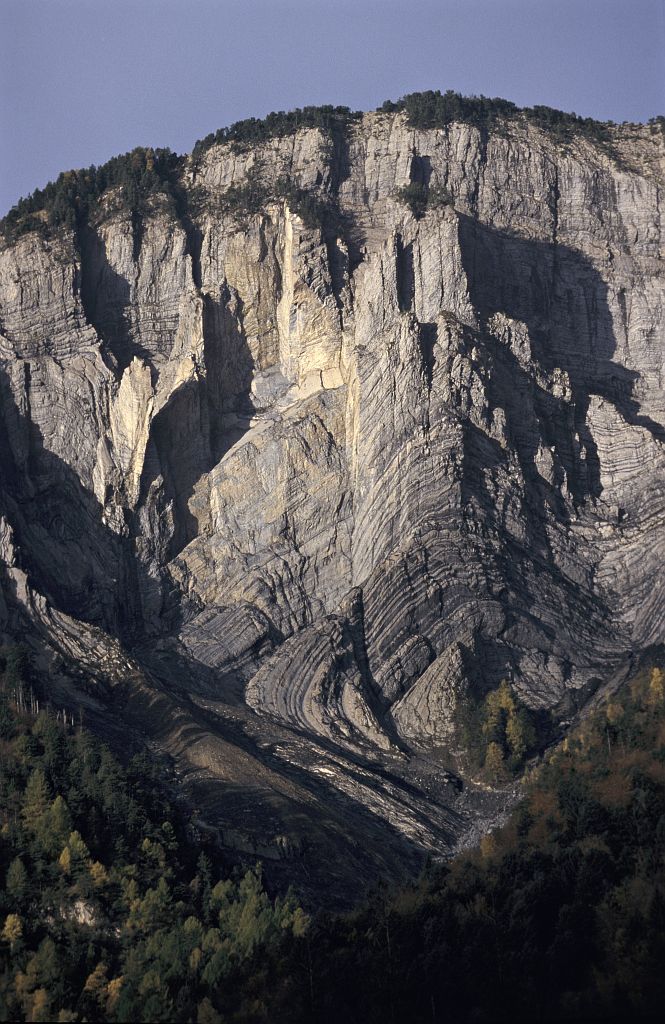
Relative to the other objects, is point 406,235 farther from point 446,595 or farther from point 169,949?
point 169,949

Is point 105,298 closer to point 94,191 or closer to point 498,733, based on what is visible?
point 94,191

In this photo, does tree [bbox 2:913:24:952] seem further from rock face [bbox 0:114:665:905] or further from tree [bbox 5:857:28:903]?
rock face [bbox 0:114:665:905]

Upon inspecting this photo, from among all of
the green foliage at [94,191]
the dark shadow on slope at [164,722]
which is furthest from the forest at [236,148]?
the dark shadow on slope at [164,722]

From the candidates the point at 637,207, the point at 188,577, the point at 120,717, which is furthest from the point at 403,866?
the point at 637,207

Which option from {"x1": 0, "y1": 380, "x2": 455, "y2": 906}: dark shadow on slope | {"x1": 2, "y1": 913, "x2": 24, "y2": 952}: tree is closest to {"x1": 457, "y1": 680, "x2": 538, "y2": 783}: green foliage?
{"x1": 0, "y1": 380, "x2": 455, "y2": 906}: dark shadow on slope

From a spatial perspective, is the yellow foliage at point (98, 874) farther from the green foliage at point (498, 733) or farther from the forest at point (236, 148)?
the forest at point (236, 148)

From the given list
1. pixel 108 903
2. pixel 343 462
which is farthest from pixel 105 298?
pixel 108 903

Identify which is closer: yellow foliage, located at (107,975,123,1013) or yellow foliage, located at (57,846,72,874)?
yellow foliage, located at (107,975,123,1013)

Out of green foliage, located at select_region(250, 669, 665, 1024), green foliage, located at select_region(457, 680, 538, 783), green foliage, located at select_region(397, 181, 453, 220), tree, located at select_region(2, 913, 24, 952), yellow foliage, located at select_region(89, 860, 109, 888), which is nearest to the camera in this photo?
green foliage, located at select_region(250, 669, 665, 1024)
